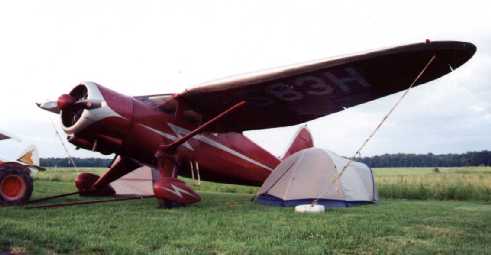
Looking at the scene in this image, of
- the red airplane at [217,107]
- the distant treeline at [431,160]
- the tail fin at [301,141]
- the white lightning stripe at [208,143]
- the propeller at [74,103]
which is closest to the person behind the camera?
the red airplane at [217,107]

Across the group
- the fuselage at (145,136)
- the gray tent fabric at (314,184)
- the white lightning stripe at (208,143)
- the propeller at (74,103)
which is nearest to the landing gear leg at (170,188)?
the fuselage at (145,136)

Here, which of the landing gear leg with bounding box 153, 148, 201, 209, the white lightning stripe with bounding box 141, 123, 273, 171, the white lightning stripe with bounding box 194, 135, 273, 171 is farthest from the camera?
the white lightning stripe with bounding box 194, 135, 273, 171

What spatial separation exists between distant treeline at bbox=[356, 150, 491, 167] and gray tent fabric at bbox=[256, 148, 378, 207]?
8035cm

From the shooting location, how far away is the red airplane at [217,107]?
8070 mm

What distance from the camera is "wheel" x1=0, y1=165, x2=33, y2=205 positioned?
28.8ft

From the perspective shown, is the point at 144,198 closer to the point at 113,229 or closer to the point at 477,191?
the point at 113,229

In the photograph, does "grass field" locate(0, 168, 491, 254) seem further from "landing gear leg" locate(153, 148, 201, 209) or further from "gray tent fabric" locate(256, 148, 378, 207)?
"gray tent fabric" locate(256, 148, 378, 207)

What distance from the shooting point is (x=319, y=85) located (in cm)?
900

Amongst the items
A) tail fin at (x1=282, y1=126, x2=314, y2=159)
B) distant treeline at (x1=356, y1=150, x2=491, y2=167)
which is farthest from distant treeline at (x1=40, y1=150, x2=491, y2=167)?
tail fin at (x1=282, y1=126, x2=314, y2=159)

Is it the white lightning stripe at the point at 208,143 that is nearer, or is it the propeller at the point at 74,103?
the propeller at the point at 74,103

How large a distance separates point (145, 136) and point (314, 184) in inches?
149

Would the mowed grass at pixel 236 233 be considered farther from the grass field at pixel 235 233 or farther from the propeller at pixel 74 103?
the propeller at pixel 74 103

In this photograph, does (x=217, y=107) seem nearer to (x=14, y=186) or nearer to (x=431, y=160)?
(x=14, y=186)

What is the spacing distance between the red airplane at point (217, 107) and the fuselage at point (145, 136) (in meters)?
0.02
